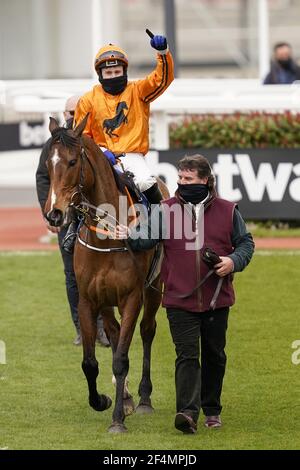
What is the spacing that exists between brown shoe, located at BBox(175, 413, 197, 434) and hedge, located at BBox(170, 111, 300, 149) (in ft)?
28.0

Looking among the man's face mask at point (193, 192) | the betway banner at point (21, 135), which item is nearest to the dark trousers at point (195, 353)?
the man's face mask at point (193, 192)

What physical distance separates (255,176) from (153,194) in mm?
6849

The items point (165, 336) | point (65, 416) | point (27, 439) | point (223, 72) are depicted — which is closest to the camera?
point (27, 439)

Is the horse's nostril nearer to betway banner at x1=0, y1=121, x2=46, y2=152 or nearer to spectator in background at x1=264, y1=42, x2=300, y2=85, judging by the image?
spectator in background at x1=264, y1=42, x2=300, y2=85

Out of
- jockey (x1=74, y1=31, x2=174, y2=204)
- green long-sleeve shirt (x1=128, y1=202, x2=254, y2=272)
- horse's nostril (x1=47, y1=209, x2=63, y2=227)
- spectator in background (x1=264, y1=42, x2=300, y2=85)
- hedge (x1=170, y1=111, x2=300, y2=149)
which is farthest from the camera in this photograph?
spectator in background (x1=264, y1=42, x2=300, y2=85)

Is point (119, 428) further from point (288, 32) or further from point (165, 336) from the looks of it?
point (288, 32)

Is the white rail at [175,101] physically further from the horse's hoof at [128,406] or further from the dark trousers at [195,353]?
the dark trousers at [195,353]

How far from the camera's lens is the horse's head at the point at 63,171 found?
26.6 feet

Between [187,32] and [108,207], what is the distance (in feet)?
116

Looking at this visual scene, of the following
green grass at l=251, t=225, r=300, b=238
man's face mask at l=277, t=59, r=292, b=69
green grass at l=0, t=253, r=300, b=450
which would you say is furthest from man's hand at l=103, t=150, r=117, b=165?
man's face mask at l=277, t=59, r=292, b=69

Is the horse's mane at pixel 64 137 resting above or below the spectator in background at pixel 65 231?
above

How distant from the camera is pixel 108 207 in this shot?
28.5ft

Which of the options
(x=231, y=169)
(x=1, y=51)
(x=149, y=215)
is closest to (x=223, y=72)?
(x=1, y=51)

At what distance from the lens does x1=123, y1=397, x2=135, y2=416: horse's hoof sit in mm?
8891
